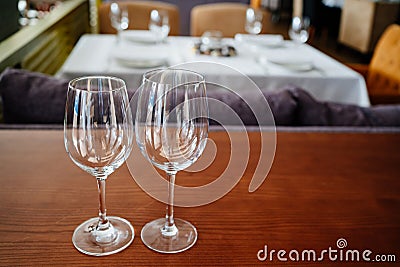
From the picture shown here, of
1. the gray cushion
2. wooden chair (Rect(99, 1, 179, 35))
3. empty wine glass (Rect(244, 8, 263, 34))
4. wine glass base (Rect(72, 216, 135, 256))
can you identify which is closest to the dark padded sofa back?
the gray cushion

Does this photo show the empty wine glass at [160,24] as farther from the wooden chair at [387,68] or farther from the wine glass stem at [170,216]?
the wine glass stem at [170,216]

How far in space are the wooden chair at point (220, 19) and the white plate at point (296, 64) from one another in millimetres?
1217

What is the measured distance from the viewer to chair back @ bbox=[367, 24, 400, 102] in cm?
250

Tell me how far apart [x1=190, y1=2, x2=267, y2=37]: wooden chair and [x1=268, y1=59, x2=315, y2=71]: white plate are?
1.22 m

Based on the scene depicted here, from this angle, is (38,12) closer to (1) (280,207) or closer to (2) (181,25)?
(2) (181,25)

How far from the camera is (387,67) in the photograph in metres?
2.58

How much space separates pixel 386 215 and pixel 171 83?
0.40 meters

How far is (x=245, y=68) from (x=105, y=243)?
1571 mm

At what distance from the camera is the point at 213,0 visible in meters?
5.42

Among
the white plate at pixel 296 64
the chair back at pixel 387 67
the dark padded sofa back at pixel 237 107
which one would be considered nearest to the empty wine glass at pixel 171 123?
the dark padded sofa back at pixel 237 107

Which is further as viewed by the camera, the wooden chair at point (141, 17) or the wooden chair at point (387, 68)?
the wooden chair at point (141, 17)

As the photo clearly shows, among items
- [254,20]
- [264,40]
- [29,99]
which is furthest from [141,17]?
[29,99]

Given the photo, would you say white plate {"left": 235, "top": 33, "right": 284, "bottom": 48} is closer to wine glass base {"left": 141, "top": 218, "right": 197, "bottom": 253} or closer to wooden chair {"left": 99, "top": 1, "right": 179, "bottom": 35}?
wooden chair {"left": 99, "top": 1, "right": 179, "bottom": 35}

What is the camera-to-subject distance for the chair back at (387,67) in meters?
2.50
